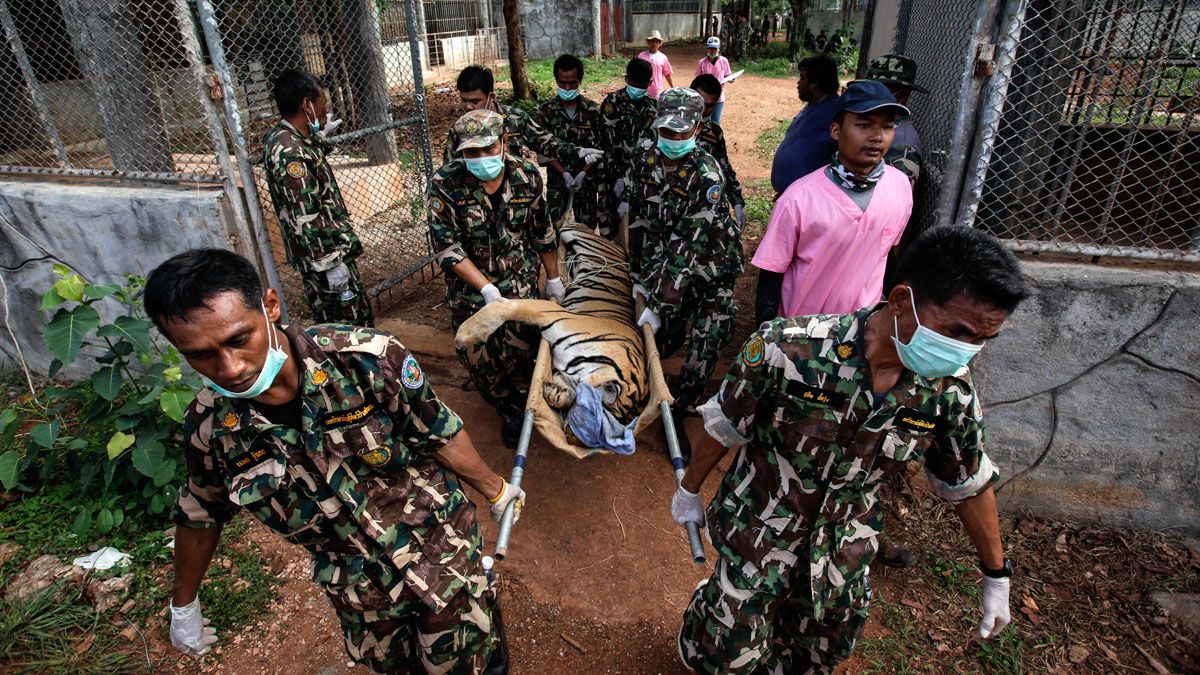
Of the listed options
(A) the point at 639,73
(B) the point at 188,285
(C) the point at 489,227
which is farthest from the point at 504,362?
(A) the point at 639,73

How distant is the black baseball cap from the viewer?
275 centimetres

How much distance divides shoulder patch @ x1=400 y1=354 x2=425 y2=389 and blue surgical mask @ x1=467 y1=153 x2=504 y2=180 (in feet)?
6.38

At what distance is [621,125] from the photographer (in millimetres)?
6156

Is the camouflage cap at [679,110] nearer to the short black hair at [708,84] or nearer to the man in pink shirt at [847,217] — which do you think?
the man in pink shirt at [847,217]

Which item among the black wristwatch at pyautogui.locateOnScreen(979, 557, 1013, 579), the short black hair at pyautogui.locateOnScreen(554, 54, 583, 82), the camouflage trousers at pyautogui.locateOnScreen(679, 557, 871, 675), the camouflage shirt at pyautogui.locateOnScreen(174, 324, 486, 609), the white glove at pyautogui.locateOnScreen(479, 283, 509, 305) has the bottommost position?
the camouflage trousers at pyautogui.locateOnScreen(679, 557, 871, 675)

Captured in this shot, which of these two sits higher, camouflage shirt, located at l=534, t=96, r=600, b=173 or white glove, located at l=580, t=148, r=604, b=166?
camouflage shirt, located at l=534, t=96, r=600, b=173

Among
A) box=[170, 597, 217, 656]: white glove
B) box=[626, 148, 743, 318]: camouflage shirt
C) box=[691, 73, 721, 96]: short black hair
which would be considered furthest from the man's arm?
box=[691, 73, 721, 96]: short black hair

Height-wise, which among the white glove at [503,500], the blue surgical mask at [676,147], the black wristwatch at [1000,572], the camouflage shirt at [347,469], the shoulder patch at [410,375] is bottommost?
the black wristwatch at [1000,572]

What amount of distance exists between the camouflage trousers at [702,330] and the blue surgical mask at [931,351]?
204 centimetres

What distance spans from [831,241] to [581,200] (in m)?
3.82

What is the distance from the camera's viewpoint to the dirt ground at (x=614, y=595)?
2848mm

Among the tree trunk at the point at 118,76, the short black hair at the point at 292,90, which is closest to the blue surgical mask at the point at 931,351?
the short black hair at the point at 292,90

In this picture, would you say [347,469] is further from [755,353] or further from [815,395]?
[815,395]

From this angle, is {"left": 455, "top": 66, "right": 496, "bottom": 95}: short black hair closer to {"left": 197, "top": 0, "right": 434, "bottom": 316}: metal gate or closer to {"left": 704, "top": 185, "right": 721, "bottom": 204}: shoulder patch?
{"left": 197, "top": 0, "right": 434, "bottom": 316}: metal gate
